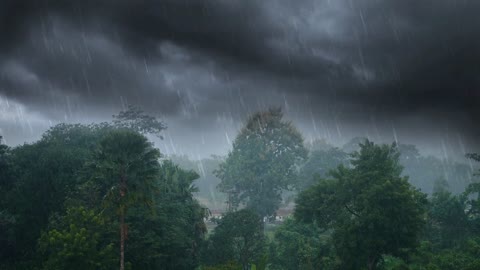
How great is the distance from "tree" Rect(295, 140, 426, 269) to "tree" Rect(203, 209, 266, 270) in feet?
27.2

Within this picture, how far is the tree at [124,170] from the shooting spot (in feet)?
87.2

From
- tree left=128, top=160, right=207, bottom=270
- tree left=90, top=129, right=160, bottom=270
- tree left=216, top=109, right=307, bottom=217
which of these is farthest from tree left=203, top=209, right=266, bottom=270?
tree left=216, top=109, right=307, bottom=217

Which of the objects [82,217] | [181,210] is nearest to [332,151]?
[181,210]

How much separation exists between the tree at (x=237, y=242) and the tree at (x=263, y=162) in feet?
73.1

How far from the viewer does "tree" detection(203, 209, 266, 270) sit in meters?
36.3

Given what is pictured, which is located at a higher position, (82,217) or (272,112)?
(272,112)

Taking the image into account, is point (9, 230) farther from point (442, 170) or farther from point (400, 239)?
point (442, 170)

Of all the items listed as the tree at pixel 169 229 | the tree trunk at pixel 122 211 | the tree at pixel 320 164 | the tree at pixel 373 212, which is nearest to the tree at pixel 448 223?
the tree at pixel 373 212

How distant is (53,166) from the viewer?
1398 inches

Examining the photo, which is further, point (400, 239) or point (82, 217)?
point (400, 239)

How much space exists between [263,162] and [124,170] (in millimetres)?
39078

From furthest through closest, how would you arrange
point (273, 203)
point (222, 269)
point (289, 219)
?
point (273, 203) → point (289, 219) → point (222, 269)

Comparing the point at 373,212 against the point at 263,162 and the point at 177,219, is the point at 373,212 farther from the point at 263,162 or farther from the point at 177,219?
the point at 263,162

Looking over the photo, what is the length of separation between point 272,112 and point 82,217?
154 ft
